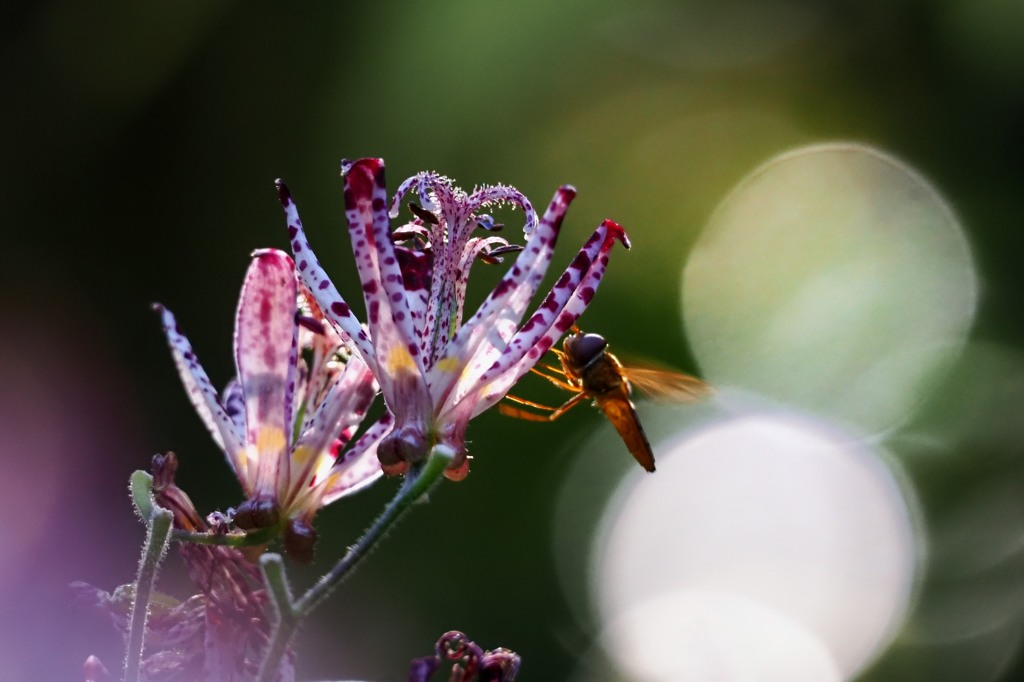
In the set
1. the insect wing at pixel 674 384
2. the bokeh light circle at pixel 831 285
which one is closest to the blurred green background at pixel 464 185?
the bokeh light circle at pixel 831 285

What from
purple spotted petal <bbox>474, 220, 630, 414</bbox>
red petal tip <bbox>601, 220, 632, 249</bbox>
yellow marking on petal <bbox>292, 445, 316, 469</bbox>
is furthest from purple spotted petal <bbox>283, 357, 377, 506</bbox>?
red petal tip <bbox>601, 220, 632, 249</bbox>

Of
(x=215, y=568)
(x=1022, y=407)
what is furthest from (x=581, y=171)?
(x=215, y=568)

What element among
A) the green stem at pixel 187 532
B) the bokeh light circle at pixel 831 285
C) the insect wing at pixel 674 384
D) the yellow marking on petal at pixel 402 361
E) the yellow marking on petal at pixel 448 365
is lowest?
the bokeh light circle at pixel 831 285

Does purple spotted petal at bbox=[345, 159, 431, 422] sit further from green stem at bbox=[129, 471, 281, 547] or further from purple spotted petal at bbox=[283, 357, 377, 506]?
green stem at bbox=[129, 471, 281, 547]

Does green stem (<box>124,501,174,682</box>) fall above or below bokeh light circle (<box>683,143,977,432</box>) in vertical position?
above

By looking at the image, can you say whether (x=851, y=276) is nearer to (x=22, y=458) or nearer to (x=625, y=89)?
(x=625, y=89)

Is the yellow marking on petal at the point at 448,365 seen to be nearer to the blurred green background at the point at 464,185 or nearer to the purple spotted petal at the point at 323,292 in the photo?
the purple spotted petal at the point at 323,292

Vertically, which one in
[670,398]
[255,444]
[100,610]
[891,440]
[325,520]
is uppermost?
[255,444]
